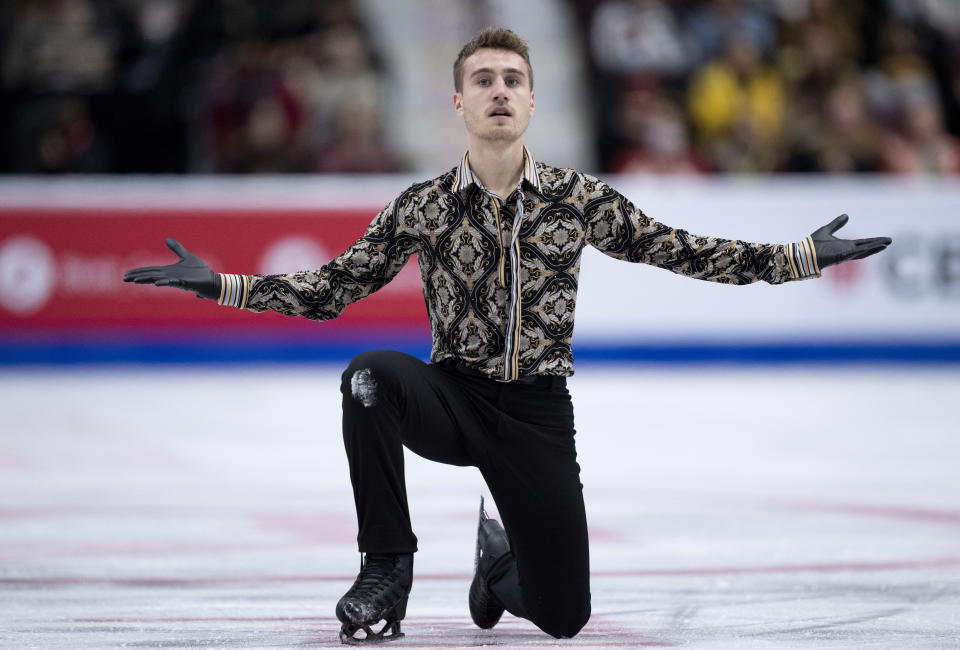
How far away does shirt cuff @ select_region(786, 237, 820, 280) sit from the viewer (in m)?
3.28

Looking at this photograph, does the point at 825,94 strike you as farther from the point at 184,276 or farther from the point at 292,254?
the point at 184,276

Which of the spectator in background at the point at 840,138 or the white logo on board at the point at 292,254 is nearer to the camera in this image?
the white logo on board at the point at 292,254

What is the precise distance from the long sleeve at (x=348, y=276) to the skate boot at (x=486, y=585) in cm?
68

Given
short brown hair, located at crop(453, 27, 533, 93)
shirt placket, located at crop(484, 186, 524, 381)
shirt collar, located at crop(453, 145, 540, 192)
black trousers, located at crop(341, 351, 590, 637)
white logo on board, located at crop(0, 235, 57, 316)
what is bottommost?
black trousers, located at crop(341, 351, 590, 637)

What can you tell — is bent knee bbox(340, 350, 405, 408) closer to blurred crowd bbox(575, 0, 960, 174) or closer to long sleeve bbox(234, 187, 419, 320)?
long sleeve bbox(234, 187, 419, 320)

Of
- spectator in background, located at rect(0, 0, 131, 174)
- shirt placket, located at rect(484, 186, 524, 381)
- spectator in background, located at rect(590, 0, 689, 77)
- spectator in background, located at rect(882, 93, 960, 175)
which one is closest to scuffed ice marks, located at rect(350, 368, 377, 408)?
shirt placket, located at rect(484, 186, 524, 381)

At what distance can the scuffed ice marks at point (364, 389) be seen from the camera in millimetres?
3109

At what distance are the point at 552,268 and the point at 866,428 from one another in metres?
4.60

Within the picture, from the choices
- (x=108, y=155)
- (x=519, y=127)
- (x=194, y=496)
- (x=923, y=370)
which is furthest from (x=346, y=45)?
(x=519, y=127)

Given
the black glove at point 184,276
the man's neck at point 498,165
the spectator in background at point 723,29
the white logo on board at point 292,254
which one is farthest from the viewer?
the spectator in background at point 723,29

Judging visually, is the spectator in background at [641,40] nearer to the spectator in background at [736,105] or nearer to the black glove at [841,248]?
the spectator in background at [736,105]

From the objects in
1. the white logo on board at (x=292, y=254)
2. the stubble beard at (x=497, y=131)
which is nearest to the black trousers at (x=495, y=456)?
the stubble beard at (x=497, y=131)

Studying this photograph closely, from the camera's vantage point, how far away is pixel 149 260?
9.46m

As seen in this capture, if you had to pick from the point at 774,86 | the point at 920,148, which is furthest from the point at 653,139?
the point at 920,148
